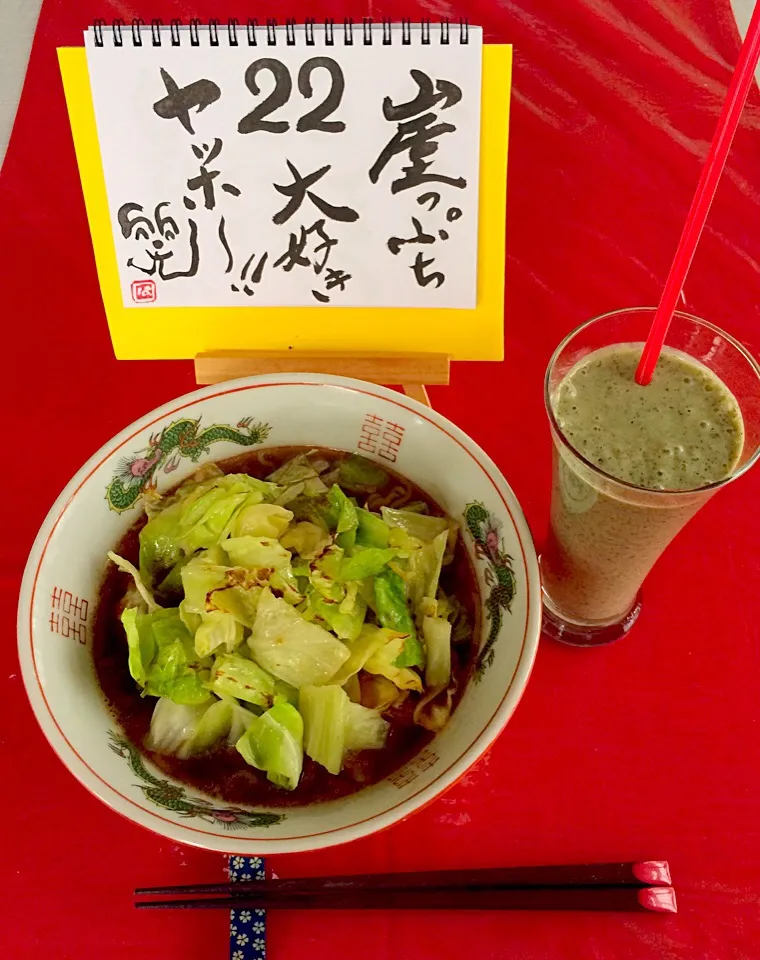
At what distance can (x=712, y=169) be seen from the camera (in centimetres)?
78

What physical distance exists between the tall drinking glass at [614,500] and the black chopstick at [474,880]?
0.99ft

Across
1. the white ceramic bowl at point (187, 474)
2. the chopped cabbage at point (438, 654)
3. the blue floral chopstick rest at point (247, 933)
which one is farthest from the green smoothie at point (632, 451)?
the blue floral chopstick rest at point (247, 933)

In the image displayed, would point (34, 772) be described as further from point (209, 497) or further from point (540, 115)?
point (540, 115)

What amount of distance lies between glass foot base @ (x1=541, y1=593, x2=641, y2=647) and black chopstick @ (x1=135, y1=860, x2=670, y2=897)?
0.30m

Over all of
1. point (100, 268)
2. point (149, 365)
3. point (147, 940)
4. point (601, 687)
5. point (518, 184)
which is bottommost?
point (147, 940)

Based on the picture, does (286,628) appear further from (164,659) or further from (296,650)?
(164,659)

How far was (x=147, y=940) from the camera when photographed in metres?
1.00

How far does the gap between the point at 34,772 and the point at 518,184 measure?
4.31 ft

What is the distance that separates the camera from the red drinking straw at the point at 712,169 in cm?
72

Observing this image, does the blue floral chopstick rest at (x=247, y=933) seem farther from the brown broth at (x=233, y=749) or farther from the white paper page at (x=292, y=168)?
the white paper page at (x=292, y=168)

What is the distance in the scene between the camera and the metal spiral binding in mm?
910

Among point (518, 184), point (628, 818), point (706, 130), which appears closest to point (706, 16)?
point (706, 130)

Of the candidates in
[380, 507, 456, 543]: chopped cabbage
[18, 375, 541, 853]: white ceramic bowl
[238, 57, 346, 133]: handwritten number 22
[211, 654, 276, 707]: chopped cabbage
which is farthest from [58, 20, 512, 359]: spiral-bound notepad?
[211, 654, 276, 707]: chopped cabbage

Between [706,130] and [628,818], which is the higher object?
[706,130]
